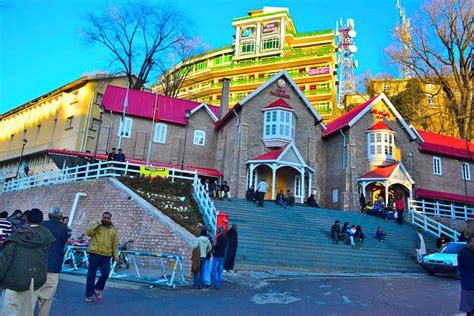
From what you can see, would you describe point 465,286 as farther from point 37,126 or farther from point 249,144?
point 37,126

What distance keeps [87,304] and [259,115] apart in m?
23.5

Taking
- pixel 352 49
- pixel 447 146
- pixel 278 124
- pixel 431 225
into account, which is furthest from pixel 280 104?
pixel 352 49

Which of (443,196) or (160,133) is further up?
(160,133)

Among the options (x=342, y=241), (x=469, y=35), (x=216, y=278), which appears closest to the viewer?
(x=216, y=278)

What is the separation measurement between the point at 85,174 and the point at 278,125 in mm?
13703

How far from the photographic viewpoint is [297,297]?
9398 millimetres

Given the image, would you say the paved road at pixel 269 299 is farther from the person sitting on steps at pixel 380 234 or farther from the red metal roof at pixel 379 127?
the red metal roof at pixel 379 127

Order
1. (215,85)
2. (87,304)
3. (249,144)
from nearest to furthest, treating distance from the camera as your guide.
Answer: (87,304)
(249,144)
(215,85)

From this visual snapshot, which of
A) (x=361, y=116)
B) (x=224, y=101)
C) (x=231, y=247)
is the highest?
(x=224, y=101)

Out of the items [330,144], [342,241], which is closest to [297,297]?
[342,241]

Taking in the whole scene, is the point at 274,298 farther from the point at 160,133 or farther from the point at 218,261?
the point at 160,133

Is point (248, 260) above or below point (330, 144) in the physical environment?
below

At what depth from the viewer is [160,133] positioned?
32.8 metres

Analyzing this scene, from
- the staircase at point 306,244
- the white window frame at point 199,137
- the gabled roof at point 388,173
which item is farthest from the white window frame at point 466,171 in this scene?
the white window frame at point 199,137
